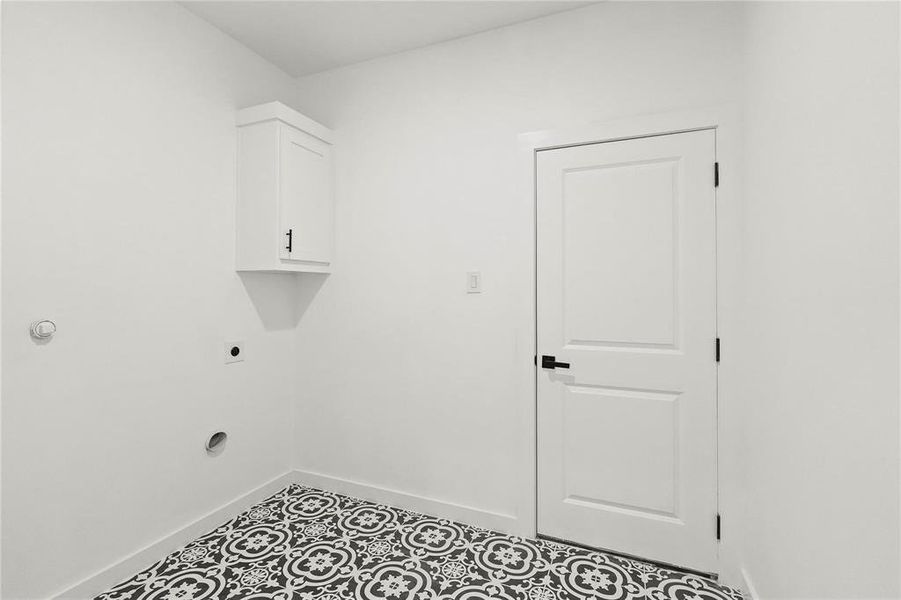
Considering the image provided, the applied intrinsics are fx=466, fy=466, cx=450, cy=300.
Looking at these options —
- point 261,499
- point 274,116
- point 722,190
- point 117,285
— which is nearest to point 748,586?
point 722,190

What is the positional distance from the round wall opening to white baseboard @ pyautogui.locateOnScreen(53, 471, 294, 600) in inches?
11.6

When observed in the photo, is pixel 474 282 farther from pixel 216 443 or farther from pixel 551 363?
pixel 216 443

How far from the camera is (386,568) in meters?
2.02

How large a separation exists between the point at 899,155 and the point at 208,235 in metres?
2.51

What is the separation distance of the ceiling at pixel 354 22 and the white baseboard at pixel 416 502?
2.44 meters

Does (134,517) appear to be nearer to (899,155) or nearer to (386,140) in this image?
(386,140)

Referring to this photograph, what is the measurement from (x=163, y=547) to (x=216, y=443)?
1.61 feet

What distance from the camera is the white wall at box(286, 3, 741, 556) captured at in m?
2.10

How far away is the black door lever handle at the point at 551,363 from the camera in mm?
2205

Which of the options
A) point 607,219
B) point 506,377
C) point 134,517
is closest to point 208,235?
point 134,517

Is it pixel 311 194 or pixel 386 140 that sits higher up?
pixel 386 140

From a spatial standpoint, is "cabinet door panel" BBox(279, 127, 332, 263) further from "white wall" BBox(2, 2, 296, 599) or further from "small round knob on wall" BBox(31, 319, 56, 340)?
"small round knob on wall" BBox(31, 319, 56, 340)

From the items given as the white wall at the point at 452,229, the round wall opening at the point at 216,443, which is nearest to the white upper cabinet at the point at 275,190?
the white wall at the point at 452,229

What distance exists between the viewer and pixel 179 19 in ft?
7.16
